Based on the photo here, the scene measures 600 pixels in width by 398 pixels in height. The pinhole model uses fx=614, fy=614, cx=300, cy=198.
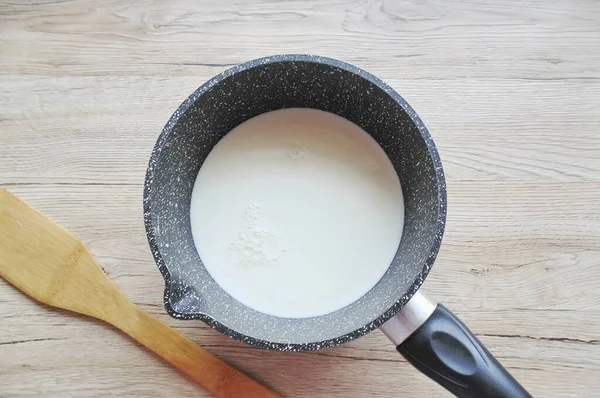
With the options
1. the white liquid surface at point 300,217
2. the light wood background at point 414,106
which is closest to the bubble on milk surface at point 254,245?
the white liquid surface at point 300,217

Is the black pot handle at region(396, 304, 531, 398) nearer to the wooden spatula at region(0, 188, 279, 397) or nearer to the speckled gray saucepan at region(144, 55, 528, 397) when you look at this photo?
the speckled gray saucepan at region(144, 55, 528, 397)

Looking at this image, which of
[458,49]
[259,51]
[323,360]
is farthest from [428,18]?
[323,360]

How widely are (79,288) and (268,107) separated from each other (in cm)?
34

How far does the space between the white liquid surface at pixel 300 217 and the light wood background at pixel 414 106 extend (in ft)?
0.32

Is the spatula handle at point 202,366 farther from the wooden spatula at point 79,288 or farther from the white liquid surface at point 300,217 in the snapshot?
the white liquid surface at point 300,217

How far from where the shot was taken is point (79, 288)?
80cm

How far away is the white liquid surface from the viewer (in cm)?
74

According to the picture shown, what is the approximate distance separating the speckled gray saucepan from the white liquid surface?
0.05 ft

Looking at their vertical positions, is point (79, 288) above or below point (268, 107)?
below

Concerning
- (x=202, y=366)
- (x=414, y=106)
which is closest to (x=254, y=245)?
(x=202, y=366)

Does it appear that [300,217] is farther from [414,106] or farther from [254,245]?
[414,106]

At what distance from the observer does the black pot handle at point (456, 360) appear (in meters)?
0.65

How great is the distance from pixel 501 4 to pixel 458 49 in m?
0.09

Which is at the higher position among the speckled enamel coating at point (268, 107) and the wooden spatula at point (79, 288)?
the speckled enamel coating at point (268, 107)
